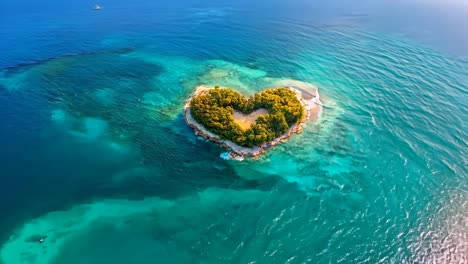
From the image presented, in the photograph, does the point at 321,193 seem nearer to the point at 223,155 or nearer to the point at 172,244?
the point at 223,155

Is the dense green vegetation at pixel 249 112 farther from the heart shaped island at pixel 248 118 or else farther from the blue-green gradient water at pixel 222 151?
the blue-green gradient water at pixel 222 151

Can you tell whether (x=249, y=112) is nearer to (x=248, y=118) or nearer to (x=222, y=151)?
(x=248, y=118)

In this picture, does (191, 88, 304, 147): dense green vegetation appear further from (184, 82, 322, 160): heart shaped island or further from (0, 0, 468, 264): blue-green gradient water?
(0, 0, 468, 264): blue-green gradient water

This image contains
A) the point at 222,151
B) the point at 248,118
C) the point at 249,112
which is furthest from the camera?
the point at 249,112

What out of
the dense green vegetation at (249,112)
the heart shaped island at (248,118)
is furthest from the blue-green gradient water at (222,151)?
the dense green vegetation at (249,112)

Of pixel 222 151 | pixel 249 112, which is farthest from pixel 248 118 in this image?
pixel 222 151

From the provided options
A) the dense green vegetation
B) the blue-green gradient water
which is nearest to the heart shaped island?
the dense green vegetation
